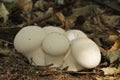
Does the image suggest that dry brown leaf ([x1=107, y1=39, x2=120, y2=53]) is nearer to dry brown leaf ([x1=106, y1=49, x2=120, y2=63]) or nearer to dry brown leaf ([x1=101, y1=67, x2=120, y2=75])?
dry brown leaf ([x1=106, y1=49, x2=120, y2=63])

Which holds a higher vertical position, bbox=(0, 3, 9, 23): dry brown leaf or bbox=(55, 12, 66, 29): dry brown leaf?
bbox=(0, 3, 9, 23): dry brown leaf

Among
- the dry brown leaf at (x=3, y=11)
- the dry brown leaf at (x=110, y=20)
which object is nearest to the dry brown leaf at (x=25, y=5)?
the dry brown leaf at (x=3, y=11)

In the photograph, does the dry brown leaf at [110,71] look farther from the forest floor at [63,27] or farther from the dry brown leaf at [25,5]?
the dry brown leaf at [25,5]

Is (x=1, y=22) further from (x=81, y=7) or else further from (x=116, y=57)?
(x=116, y=57)

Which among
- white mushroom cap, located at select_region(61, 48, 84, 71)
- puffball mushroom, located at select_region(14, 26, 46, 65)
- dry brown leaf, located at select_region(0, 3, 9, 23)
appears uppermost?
dry brown leaf, located at select_region(0, 3, 9, 23)

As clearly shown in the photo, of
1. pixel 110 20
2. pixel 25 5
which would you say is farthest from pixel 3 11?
pixel 110 20

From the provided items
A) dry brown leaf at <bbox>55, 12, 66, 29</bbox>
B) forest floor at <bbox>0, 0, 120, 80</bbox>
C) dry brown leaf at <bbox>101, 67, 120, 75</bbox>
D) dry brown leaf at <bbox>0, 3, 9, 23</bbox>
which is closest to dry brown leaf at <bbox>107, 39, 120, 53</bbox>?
forest floor at <bbox>0, 0, 120, 80</bbox>

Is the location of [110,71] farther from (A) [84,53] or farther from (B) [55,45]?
(B) [55,45]
